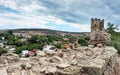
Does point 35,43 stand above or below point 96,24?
below

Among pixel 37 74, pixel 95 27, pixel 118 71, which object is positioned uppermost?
Answer: pixel 95 27

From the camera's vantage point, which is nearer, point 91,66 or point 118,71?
point 91,66

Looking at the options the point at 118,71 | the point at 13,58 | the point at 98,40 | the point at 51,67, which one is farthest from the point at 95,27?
the point at 51,67

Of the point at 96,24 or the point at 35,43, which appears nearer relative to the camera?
the point at 96,24

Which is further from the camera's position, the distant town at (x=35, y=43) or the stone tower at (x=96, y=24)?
the distant town at (x=35, y=43)

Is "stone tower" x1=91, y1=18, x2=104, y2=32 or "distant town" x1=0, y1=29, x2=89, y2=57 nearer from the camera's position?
"stone tower" x1=91, y1=18, x2=104, y2=32

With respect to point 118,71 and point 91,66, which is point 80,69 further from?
point 118,71

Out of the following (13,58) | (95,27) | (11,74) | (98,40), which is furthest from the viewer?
(95,27)

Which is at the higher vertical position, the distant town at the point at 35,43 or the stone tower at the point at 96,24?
the stone tower at the point at 96,24

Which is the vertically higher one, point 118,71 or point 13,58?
point 13,58

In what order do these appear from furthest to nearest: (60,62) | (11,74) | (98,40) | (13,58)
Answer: (98,40) → (13,58) → (60,62) → (11,74)

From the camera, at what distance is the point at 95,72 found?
298 centimetres

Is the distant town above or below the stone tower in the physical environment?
below

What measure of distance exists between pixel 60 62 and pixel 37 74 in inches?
24.2
